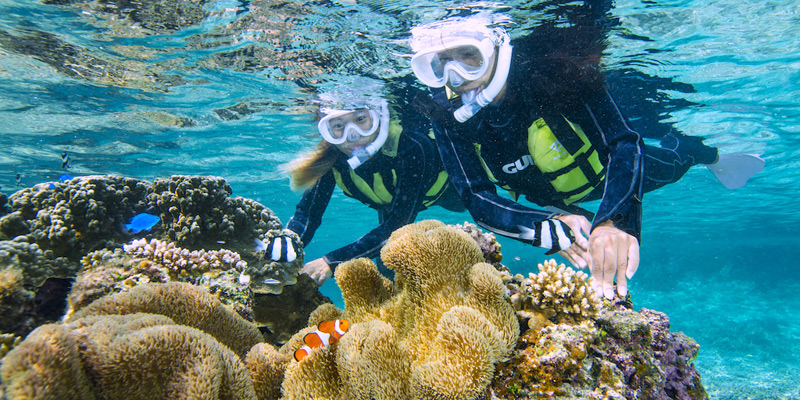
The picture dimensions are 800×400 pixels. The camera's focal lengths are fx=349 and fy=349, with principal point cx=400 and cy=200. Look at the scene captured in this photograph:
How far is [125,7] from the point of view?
22.0ft

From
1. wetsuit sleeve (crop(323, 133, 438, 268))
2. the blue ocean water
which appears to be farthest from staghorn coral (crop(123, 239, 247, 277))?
the blue ocean water

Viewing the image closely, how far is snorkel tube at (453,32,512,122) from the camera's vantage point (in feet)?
14.1

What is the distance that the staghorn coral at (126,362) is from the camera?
53.2 inches

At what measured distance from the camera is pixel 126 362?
1558 mm

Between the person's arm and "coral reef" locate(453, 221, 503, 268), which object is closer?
the person's arm

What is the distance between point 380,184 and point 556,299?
5.23m

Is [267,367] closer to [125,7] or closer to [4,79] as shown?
[125,7]

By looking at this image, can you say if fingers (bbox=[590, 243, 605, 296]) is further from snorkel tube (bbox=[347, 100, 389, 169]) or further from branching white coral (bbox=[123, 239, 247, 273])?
snorkel tube (bbox=[347, 100, 389, 169])

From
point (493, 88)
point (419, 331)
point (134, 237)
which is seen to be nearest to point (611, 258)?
point (419, 331)

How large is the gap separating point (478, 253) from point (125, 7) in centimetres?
825

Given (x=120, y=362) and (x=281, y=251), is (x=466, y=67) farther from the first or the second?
(x=120, y=362)

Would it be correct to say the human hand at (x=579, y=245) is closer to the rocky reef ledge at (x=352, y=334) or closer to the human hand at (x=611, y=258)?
the human hand at (x=611, y=258)

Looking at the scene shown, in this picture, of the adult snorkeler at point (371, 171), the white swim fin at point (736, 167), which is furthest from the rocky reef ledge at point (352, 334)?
the white swim fin at point (736, 167)

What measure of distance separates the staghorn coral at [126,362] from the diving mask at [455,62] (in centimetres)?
412
